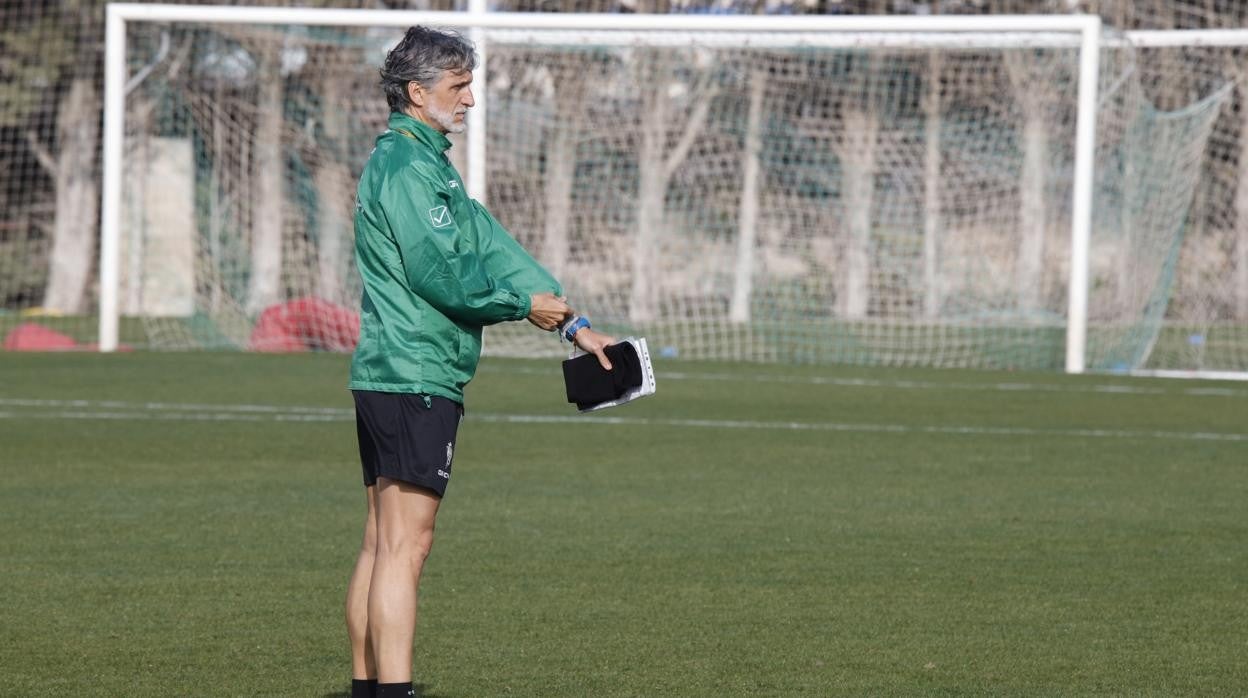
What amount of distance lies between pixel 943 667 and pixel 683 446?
244 inches

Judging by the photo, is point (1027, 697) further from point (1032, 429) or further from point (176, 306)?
point (176, 306)

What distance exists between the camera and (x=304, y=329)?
2047 cm

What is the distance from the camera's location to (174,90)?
21297 millimetres

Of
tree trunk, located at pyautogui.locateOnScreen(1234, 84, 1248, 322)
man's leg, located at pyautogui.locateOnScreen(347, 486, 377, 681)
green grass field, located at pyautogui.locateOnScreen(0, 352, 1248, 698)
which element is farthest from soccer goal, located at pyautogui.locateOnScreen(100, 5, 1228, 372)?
man's leg, located at pyautogui.locateOnScreen(347, 486, 377, 681)

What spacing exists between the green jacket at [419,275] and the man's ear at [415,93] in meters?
0.05

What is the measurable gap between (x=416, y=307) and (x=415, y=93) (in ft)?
1.82

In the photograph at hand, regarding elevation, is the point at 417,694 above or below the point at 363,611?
below

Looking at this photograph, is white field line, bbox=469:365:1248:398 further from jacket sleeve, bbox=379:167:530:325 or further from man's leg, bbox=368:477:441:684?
jacket sleeve, bbox=379:167:530:325

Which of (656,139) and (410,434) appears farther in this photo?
(656,139)

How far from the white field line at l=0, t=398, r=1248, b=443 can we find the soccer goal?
5380mm

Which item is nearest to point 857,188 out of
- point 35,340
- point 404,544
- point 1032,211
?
point 1032,211

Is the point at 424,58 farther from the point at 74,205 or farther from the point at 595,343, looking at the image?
the point at 74,205

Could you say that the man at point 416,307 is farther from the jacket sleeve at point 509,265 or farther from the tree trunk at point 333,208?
the tree trunk at point 333,208

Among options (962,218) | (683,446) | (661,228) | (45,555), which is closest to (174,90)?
(661,228)
